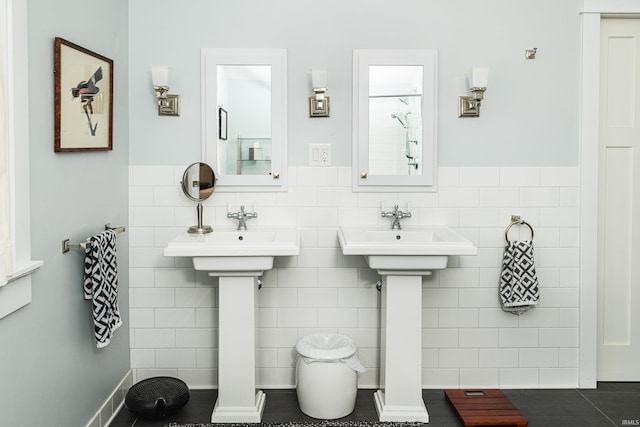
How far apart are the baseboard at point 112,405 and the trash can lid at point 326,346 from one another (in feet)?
3.32

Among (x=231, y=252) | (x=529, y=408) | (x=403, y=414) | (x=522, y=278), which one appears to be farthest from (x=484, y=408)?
(x=231, y=252)

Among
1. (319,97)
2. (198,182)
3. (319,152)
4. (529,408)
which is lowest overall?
(529,408)

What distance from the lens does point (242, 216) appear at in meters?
3.72

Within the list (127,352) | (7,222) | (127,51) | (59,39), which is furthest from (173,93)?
(7,222)

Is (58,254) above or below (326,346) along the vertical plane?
above

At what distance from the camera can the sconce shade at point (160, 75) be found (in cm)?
358

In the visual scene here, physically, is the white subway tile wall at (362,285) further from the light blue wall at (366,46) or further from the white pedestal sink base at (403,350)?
the white pedestal sink base at (403,350)

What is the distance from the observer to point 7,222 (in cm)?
210

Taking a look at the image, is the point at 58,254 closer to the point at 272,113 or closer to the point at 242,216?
the point at 242,216

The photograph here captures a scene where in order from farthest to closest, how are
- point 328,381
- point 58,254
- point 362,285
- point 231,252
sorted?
point 362,285 → point 328,381 → point 231,252 → point 58,254

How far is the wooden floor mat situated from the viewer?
331 centimetres

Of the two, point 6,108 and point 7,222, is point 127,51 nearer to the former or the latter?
point 6,108

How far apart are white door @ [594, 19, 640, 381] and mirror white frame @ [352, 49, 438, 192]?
1.00 m

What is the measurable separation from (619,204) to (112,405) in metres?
3.09
